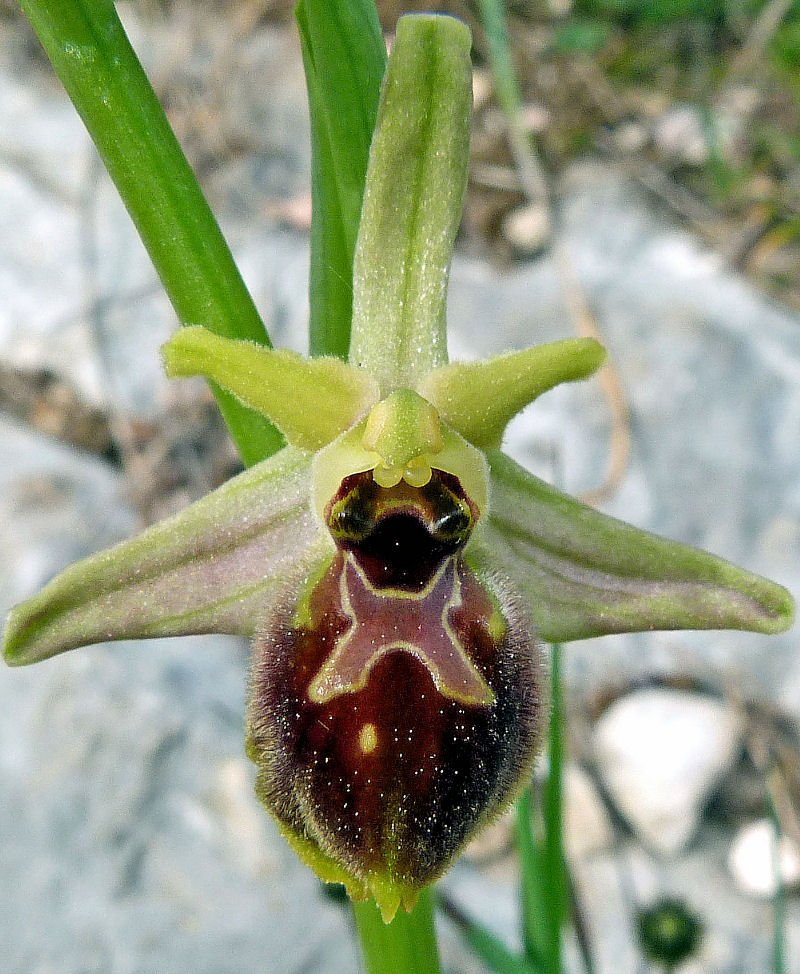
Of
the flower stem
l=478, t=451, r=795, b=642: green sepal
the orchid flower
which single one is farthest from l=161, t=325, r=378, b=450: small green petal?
the flower stem

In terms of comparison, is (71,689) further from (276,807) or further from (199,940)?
(276,807)

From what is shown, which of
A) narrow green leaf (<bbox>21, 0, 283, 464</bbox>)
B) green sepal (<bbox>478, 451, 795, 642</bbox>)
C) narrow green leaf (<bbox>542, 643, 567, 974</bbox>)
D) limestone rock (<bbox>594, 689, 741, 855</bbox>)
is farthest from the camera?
limestone rock (<bbox>594, 689, 741, 855</bbox>)

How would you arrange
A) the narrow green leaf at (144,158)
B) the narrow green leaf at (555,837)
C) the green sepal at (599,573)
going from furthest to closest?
the narrow green leaf at (555,837), the green sepal at (599,573), the narrow green leaf at (144,158)

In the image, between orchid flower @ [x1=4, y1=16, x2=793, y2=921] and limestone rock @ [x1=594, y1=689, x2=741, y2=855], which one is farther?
limestone rock @ [x1=594, y1=689, x2=741, y2=855]

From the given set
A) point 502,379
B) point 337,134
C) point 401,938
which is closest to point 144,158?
point 337,134

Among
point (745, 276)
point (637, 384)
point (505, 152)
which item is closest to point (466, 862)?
point (637, 384)

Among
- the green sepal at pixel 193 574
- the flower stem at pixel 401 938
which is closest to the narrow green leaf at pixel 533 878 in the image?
the flower stem at pixel 401 938

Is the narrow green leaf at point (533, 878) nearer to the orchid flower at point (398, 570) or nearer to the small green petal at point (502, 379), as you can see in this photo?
the orchid flower at point (398, 570)

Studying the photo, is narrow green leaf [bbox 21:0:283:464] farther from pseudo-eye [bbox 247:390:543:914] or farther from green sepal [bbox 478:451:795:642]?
green sepal [bbox 478:451:795:642]
